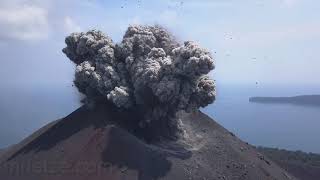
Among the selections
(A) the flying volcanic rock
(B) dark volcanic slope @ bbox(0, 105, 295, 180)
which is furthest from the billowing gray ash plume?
(B) dark volcanic slope @ bbox(0, 105, 295, 180)

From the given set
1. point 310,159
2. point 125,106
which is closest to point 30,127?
point 310,159

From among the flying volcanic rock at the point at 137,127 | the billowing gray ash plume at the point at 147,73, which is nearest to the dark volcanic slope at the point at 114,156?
the flying volcanic rock at the point at 137,127

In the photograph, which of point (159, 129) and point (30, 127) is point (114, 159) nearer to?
point (159, 129)

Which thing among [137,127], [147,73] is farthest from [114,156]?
[147,73]

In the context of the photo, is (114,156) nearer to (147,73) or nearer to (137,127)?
(137,127)

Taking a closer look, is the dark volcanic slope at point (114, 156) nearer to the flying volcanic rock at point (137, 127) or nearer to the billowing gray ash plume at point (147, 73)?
the flying volcanic rock at point (137, 127)

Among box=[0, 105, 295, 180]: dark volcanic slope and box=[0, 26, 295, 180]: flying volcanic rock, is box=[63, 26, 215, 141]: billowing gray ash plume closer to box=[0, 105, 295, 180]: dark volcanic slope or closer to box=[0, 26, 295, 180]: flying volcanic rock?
box=[0, 26, 295, 180]: flying volcanic rock
